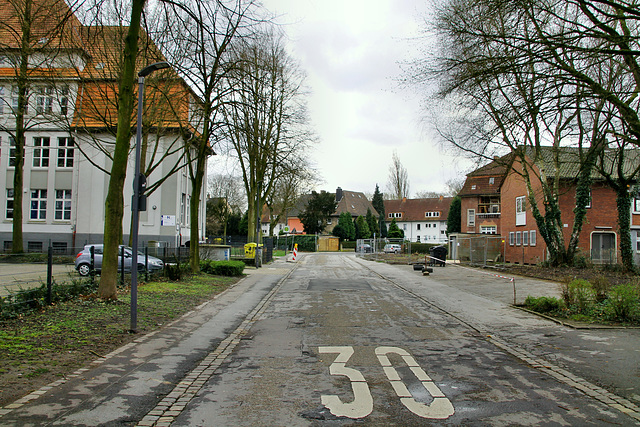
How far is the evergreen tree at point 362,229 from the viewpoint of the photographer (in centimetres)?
9411

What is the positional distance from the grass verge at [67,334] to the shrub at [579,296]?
9336 millimetres

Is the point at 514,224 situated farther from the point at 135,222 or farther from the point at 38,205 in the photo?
the point at 135,222

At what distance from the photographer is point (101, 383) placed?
6008mm

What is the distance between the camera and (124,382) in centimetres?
609

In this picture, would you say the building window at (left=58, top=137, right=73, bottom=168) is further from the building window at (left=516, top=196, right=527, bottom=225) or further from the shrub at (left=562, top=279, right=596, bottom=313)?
the shrub at (left=562, top=279, right=596, bottom=313)

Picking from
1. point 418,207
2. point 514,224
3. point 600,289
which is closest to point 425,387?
point 600,289

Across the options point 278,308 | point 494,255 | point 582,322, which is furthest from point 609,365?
point 494,255

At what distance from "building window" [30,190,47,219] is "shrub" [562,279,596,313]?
37.2 metres

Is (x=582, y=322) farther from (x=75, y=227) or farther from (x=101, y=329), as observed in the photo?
(x=75, y=227)

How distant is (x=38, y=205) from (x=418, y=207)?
74139 mm

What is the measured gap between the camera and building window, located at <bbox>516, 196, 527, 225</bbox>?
40.5 metres

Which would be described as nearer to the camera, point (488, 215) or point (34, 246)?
point (34, 246)

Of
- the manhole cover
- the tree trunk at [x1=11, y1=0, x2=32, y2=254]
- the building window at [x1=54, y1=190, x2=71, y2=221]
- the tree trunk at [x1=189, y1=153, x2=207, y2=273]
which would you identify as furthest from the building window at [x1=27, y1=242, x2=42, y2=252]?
the manhole cover

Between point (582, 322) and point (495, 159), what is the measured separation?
1565cm
